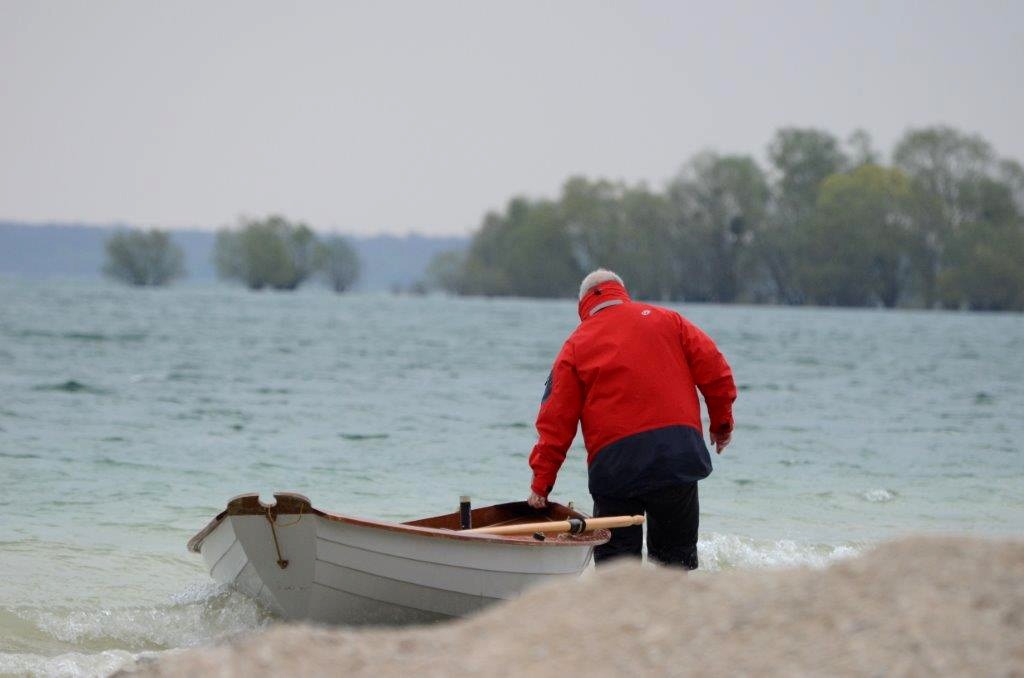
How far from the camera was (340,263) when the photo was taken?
179375 millimetres

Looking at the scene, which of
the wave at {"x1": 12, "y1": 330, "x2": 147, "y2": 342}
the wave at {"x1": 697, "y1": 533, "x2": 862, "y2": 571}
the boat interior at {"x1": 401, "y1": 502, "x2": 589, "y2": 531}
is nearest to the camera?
the boat interior at {"x1": 401, "y1": 502, "x2": 589, "y2": 531}

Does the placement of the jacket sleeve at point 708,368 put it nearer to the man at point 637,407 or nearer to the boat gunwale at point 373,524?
the man at point 637,407

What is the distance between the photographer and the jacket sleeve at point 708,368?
6586 millimetres

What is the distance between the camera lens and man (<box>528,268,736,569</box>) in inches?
253

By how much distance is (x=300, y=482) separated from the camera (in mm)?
15805

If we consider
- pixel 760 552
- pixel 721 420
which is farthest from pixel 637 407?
pixel 760 552

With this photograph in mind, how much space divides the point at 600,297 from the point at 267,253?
16019 centimetres

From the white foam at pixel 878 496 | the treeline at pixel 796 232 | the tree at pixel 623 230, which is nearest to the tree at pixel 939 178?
the treeline at pixel 796 232

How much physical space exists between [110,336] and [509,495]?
4210cm

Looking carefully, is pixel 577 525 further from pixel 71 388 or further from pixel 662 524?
pixel 71 388

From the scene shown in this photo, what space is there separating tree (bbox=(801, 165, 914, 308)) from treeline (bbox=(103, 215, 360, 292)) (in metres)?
71.3

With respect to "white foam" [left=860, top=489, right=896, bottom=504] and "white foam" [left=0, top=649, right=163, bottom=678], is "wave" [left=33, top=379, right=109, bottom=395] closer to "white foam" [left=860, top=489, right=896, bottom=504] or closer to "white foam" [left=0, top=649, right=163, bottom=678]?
"white foam" [left=860, top=489, right=896, bottom=504]

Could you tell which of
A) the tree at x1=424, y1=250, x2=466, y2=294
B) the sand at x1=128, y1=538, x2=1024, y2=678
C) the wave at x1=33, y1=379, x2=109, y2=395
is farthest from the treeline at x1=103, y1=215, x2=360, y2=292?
the sand at x1=128, y1=538, x2=1024, y2=678

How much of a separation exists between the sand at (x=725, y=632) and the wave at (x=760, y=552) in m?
6.62
